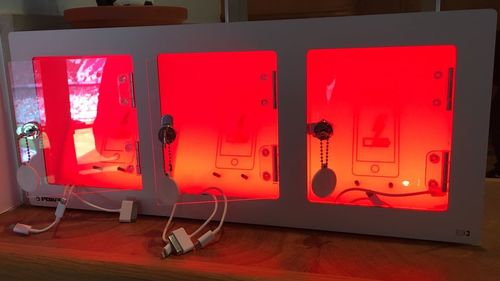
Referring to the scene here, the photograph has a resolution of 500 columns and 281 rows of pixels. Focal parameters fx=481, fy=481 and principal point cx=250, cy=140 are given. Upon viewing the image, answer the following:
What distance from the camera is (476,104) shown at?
67cm

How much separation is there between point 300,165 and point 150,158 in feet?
0.86

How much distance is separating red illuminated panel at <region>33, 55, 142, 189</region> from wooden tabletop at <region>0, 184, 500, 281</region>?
13cm

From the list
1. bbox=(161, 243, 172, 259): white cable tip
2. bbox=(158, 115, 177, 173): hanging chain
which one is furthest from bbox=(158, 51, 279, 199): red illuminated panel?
bbox=(161, 243, 172, 259): white cable tip

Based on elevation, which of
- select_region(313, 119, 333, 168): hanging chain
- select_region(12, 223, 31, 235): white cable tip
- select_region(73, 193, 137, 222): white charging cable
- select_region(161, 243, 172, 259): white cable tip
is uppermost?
select_region(313, 119, 333, 168): hanging chain

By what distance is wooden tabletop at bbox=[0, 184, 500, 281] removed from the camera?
2.18ft

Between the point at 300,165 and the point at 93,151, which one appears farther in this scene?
the point at 93,151

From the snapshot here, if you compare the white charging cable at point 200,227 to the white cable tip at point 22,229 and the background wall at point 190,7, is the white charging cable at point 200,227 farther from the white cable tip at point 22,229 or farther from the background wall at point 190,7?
the background wall at point 190,7

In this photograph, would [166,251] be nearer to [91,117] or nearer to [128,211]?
[128,211]

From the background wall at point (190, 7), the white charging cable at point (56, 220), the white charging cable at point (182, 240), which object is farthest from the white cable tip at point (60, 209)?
the background wall at point (190, 7)

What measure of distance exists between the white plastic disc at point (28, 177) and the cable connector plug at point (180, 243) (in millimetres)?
311

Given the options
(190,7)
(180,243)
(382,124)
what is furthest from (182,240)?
(190,7)

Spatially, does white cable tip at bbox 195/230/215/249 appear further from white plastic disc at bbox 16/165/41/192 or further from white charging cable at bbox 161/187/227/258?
white plastic disc at bbox 16/165/41/192

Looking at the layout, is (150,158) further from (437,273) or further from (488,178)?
(488,178)

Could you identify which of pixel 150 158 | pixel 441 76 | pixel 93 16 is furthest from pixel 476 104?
pixel 93 16
